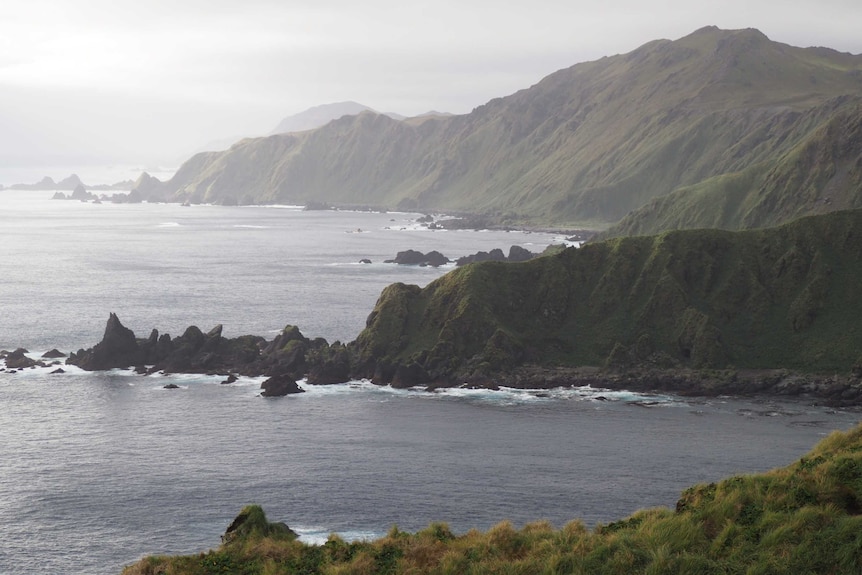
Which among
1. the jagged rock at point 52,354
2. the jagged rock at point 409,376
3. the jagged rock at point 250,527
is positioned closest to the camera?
the jagged rock at point 250,527

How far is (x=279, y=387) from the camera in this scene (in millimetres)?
114688

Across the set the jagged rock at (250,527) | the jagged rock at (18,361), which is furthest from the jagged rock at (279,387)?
the jagged rock at (250,527)

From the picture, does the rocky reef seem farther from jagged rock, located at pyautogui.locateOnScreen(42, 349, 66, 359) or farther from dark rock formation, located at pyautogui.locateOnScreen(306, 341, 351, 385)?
jagged rock, located at pyautogui.locateOnScreen(42, 349, 66, 359)

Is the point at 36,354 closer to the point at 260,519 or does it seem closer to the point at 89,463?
the point at 89,463

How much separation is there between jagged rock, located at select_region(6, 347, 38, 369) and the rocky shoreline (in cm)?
13

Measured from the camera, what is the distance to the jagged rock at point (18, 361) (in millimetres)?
126938

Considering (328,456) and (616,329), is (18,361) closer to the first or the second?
(328,456)

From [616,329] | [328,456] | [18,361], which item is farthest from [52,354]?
[616,329]

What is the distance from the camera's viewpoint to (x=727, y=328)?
127 metres

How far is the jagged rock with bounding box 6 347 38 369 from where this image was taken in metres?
127

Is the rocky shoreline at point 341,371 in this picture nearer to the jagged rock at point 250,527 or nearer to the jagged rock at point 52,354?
the jagged rock at point 52,354

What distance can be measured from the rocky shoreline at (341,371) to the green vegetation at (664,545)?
7164 centimetres

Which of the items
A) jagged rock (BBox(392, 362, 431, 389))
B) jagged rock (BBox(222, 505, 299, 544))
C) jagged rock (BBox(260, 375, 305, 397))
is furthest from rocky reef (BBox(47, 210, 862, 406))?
jagged rock (BBox(222, 505, 299, 544))

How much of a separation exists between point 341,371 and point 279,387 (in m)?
11.4
